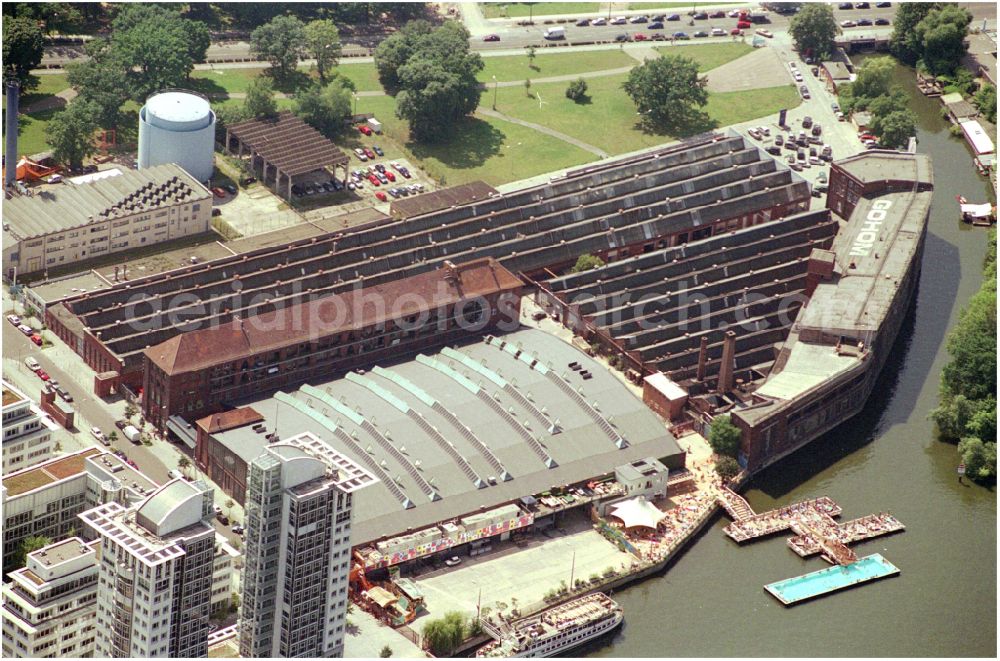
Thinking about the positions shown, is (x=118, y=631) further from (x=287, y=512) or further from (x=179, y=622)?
(x=287, y=512)

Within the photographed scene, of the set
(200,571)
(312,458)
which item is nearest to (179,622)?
(200,571)

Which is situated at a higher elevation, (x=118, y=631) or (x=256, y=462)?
(x=256, y=462)

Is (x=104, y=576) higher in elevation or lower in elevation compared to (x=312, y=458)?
lower

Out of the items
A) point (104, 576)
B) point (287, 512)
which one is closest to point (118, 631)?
point (104, 576)

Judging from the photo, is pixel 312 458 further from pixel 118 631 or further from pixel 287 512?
pixel 118 631

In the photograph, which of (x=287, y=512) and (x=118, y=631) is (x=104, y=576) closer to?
(x=118, y=631)
